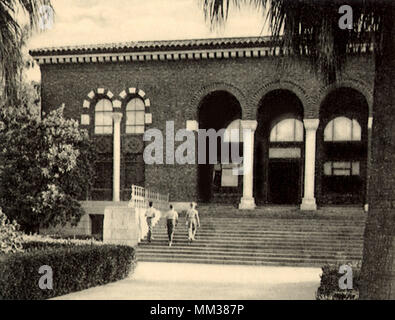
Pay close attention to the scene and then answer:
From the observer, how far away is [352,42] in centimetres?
959

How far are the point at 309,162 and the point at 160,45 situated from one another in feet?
28.0

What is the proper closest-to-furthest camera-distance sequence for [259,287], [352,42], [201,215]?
[352,42]
[259,287]
[201,215]

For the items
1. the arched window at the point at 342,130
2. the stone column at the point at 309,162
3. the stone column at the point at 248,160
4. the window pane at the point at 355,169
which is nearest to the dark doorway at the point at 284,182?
the arched window at the point at 342,130

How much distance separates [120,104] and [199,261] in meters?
11.6

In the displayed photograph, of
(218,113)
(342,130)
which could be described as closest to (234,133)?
(218,113)

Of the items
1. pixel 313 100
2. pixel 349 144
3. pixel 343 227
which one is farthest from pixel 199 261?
pixel 349 144

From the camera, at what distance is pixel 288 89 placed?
2925cm

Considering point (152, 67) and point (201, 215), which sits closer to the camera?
point (201, 215)

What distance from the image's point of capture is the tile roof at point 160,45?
2931 centimetres

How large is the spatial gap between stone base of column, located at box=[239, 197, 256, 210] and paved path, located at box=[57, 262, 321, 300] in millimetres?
8671

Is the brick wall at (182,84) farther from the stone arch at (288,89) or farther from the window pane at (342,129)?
the window pane at (342,129)

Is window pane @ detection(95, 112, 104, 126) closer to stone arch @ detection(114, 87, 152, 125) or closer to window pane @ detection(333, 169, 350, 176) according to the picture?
stone arch @ detection(114, 87, 152, 125)

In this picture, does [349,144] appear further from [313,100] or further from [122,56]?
[122,56]

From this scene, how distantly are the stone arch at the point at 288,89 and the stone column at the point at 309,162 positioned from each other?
433 millimetres
